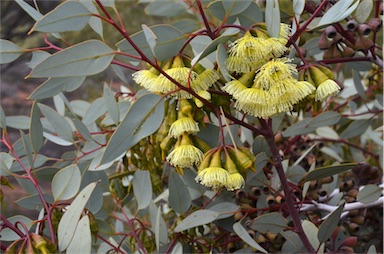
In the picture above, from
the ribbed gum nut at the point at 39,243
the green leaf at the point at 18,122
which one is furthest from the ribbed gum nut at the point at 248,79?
the green leaf at the point at 18,122

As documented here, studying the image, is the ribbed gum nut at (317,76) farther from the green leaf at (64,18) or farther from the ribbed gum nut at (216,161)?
→ the green leaf at (64,18)

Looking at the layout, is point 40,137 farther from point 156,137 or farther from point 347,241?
point 347,241

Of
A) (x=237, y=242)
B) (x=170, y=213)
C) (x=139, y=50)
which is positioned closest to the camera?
(x=139, y=50)

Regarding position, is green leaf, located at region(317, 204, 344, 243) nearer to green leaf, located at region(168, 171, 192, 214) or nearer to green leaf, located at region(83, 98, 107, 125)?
green leaf, located at region(168, 171, 192, 214)

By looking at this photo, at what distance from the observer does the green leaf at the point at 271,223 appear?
Answer: 2.12ft

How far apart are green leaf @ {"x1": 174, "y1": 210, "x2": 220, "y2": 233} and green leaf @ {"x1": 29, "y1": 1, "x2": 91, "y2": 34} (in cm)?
27

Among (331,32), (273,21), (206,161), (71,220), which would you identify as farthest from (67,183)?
(331,32)

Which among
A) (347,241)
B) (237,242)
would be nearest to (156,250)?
(237,242)

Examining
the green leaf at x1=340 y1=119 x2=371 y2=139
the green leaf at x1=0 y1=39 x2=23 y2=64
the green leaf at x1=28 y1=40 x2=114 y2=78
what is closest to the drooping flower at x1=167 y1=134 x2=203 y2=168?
the green leaf at x1=28 y1=40 x2=114 y2=78

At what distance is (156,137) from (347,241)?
1.00 ft

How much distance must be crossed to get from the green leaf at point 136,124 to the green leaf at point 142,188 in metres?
0.21

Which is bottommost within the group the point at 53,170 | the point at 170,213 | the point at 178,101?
the point at 170,213

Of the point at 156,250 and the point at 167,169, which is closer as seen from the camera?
the point at 156,250

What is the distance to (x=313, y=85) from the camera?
54 cm
